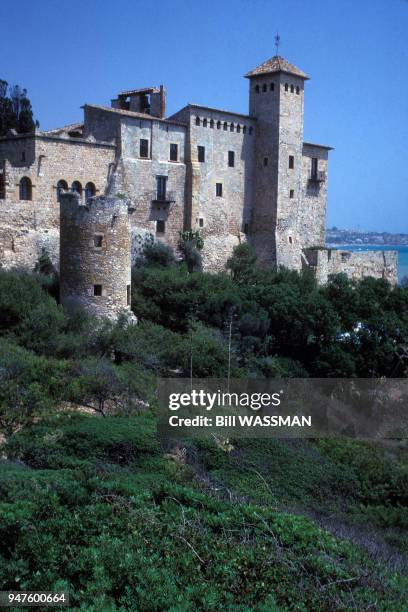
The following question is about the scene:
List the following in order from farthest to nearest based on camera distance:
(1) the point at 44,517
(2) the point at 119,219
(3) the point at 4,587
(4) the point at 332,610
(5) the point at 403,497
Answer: (2) the point at 119,219
(5) the point at 403,497
(1) the point at 44,517
(3) the point at 4,587
(4) the point at 332,610

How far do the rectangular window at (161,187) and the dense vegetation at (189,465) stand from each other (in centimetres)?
262

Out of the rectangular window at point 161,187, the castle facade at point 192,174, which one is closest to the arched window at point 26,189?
the castle facade at point 192,174

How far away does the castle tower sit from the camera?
37438mm

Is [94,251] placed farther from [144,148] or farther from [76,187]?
[144,148]

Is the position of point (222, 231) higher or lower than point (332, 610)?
higher

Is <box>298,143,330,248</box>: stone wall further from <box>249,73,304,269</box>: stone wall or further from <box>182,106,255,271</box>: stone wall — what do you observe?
<box>182,106,255,271</box>: stone wall

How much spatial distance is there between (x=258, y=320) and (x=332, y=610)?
19.4 m

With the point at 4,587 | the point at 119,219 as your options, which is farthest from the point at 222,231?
the point at 4,587

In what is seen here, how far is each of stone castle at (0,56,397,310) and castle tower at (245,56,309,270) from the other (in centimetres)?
5

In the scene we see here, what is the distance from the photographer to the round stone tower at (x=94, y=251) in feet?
84.9

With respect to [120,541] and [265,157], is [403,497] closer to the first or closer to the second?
[120,541]

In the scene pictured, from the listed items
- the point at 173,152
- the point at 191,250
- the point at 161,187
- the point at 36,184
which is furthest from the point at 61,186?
the point at 191,250

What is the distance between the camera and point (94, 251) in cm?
2597

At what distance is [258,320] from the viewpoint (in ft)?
94.9
